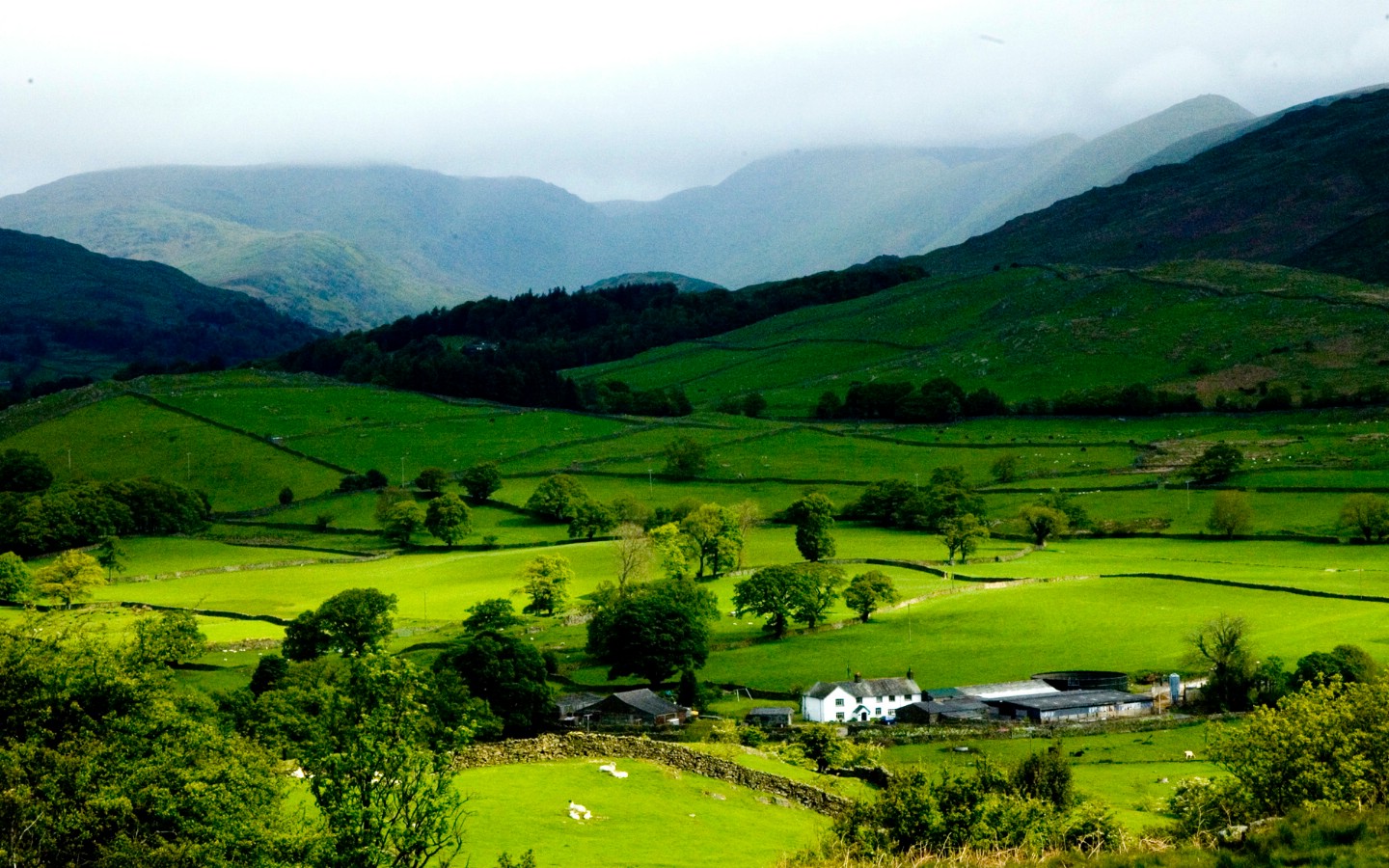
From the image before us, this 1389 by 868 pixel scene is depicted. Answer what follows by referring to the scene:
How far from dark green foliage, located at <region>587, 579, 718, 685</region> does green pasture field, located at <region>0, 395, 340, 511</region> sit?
67407 millimetres

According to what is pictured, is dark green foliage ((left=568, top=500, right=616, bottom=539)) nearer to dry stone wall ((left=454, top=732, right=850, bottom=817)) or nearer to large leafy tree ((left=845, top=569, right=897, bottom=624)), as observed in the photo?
A: large leafy tree ((left=845, top=569, right=897, bottom=624))

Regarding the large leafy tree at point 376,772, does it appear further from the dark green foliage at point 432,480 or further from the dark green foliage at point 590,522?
the dark green foliage at point 432,480

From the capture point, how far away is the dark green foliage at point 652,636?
64.0m

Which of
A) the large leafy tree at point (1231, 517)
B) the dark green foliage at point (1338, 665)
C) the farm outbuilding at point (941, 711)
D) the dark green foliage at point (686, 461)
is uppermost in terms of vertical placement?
the dark green foliage at point (686, 461)

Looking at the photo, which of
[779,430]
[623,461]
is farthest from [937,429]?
[623,461]

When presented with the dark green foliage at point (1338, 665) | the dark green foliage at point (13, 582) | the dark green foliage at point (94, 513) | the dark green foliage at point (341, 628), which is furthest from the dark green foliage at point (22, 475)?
the dark green foliage at point (1338, 665)

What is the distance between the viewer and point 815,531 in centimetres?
9062

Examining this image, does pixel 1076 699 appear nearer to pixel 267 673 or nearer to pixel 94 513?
pixel 267 673

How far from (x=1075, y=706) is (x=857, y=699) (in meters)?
8.97

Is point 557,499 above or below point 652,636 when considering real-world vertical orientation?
above

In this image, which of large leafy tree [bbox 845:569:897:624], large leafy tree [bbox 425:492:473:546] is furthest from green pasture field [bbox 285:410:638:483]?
large leafy tree [bbox 845:569:897:624]

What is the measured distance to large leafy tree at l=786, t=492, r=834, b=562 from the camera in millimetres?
89875

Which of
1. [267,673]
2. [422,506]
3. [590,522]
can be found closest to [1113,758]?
[267,673]

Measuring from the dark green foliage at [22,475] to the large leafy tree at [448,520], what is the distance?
45.0 m
